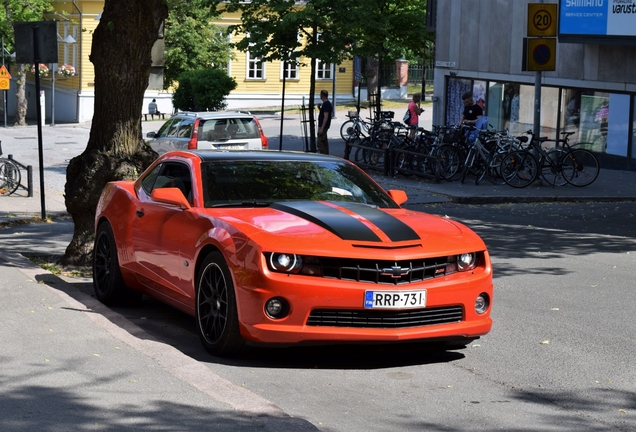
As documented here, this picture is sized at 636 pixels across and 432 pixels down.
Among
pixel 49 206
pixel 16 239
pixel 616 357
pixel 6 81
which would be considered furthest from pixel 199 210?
pixel 6 81

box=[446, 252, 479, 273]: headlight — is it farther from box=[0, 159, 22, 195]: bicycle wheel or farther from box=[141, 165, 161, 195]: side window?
box=[0, 159, 22, 195]: bicycle wheel

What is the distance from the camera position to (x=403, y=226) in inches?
292

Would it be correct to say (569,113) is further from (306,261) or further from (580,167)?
(306,261)

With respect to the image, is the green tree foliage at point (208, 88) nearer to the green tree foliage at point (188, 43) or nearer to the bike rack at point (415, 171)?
the green tree foliage at point (188, 43)

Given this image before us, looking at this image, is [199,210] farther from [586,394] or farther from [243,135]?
[243,135]

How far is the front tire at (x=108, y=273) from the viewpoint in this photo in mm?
9438

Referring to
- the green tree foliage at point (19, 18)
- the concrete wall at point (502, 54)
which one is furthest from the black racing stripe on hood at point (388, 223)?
the green tree foliage at point (19, 18)

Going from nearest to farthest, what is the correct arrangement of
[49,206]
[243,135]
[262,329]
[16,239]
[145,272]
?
[262,329] → [145,272] → [16,239] → [49,206] → [243,135]

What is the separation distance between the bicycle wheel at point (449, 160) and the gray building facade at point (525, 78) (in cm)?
244

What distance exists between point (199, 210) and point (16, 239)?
7853 millimetres

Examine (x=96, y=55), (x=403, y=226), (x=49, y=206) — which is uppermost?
(x=96, y=55)

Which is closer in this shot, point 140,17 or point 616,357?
point 616,357

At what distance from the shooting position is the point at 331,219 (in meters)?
7.36

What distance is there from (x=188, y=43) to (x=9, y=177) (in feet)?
116
